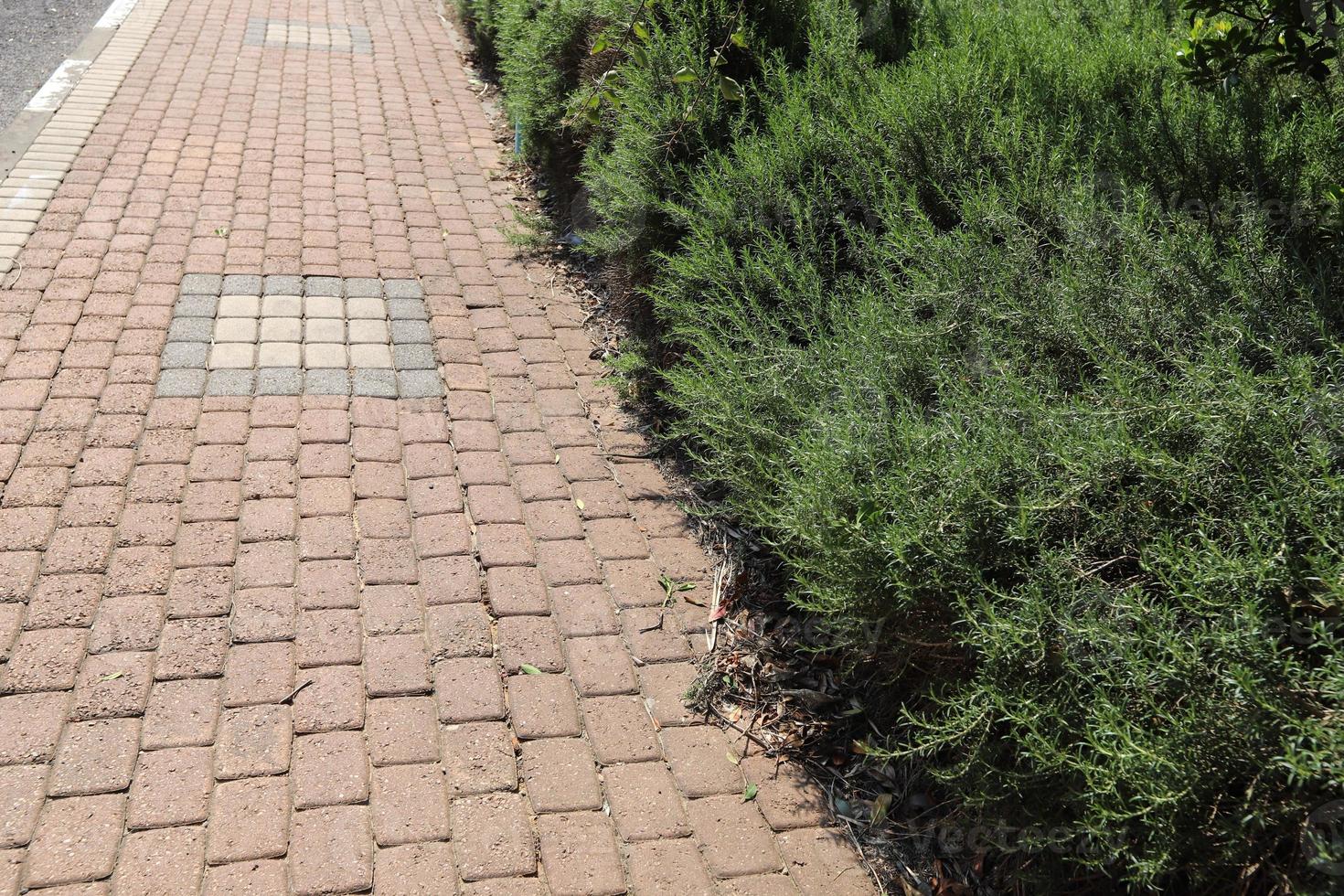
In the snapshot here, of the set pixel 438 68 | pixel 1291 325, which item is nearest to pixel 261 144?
pixel 438 68

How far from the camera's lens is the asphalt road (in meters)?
7.82

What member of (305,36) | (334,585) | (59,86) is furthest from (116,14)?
(334,585)

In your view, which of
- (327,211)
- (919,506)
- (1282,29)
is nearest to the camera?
(919,506)

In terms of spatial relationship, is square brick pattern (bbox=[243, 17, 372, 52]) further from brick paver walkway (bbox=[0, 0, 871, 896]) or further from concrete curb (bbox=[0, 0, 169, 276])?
brick paver walkway (bbox=[0, 0, 871, 896])

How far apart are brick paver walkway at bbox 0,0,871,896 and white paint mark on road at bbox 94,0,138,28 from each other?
3986 mm

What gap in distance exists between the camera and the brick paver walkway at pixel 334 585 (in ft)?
9.36

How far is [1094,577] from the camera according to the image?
2684 millimetres

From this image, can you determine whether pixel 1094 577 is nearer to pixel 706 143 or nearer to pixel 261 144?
pixel 706 143

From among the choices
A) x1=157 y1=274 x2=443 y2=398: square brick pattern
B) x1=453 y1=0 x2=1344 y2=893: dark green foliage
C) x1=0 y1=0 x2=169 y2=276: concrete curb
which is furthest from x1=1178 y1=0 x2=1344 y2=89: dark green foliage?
x1=0 y1=0 x2=169 y2=276: concrete curb

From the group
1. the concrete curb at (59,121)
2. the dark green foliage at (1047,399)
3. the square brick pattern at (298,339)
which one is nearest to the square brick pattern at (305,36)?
the concrete curb at (59,121)

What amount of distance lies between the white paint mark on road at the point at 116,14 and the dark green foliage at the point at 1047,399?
659 cm

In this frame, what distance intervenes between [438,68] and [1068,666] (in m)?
8.54

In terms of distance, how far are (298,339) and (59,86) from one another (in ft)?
15.1

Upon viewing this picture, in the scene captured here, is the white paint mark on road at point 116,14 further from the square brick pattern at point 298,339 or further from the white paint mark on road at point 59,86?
the square brick pattern at point 298,339
